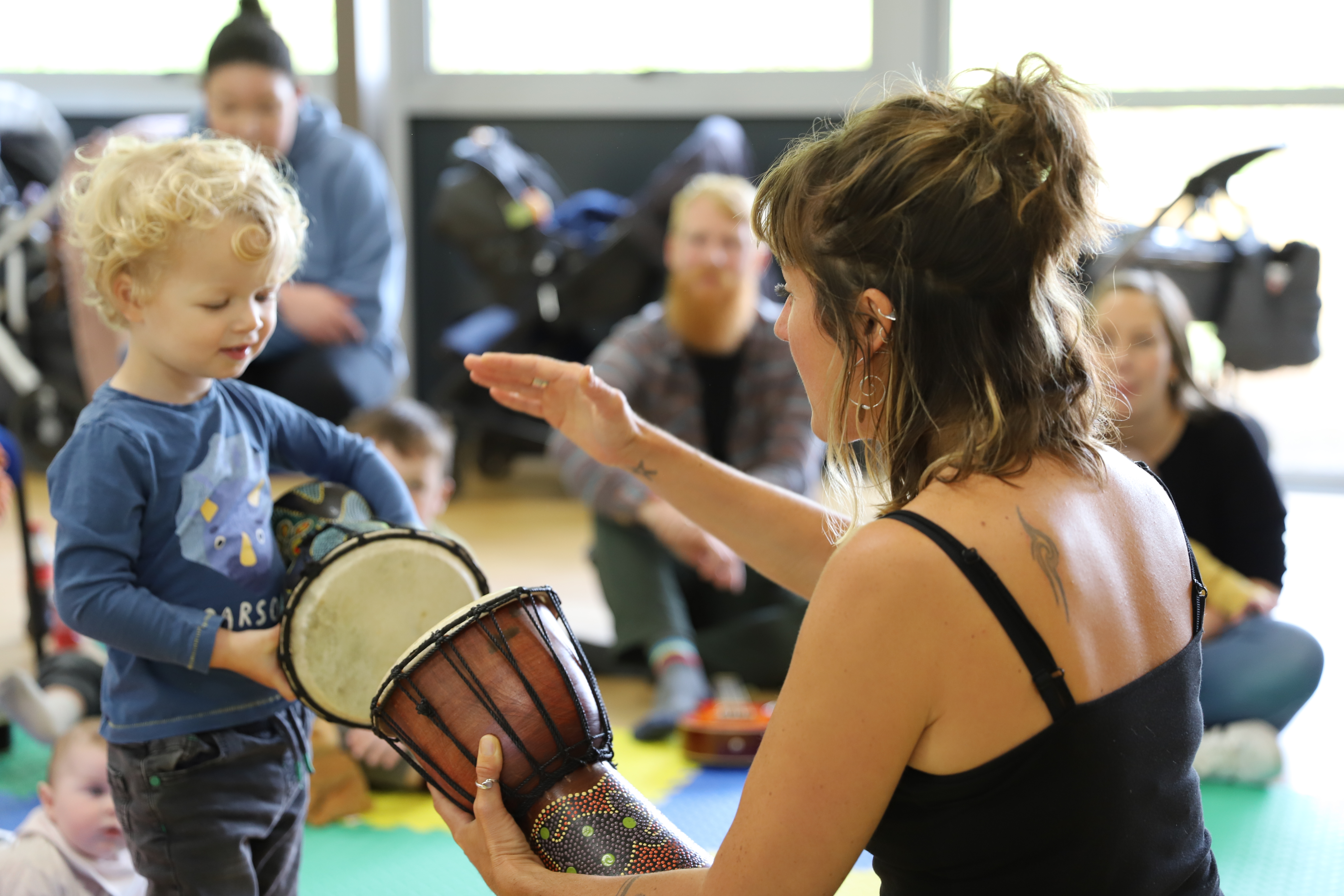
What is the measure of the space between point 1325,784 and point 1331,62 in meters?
3.59

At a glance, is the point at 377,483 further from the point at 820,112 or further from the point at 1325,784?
the point at 820,112

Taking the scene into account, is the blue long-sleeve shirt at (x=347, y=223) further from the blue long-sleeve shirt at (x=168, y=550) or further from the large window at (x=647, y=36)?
the large window at (x=647, y=36)

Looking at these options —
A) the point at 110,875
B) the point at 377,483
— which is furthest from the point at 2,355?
the point at 377,483

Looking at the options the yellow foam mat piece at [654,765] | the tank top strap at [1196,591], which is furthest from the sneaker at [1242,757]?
the tank top strap at [1196,591]

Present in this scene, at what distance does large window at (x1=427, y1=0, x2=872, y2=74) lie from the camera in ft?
17.2

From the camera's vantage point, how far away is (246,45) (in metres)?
2.76

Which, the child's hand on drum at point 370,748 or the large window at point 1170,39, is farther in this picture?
the large window at point 1170,39

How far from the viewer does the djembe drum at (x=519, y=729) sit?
1181mm

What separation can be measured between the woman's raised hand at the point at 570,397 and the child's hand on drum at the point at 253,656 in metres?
0.39

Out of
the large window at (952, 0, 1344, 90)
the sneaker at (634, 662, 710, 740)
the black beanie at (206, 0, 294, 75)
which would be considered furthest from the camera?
the large window at (952, 0, 1344, 90)

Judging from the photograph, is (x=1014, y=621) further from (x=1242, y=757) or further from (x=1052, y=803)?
(x=1242, y=757)

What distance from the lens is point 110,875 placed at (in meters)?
1.69

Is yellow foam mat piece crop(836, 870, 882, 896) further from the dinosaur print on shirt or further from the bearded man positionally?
the bearded man

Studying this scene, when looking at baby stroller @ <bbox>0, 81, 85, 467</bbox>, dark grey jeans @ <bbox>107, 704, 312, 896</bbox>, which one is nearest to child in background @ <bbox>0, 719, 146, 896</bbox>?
dark grey jeans @ <bbox>107, 704, 312, 896</bbox>
